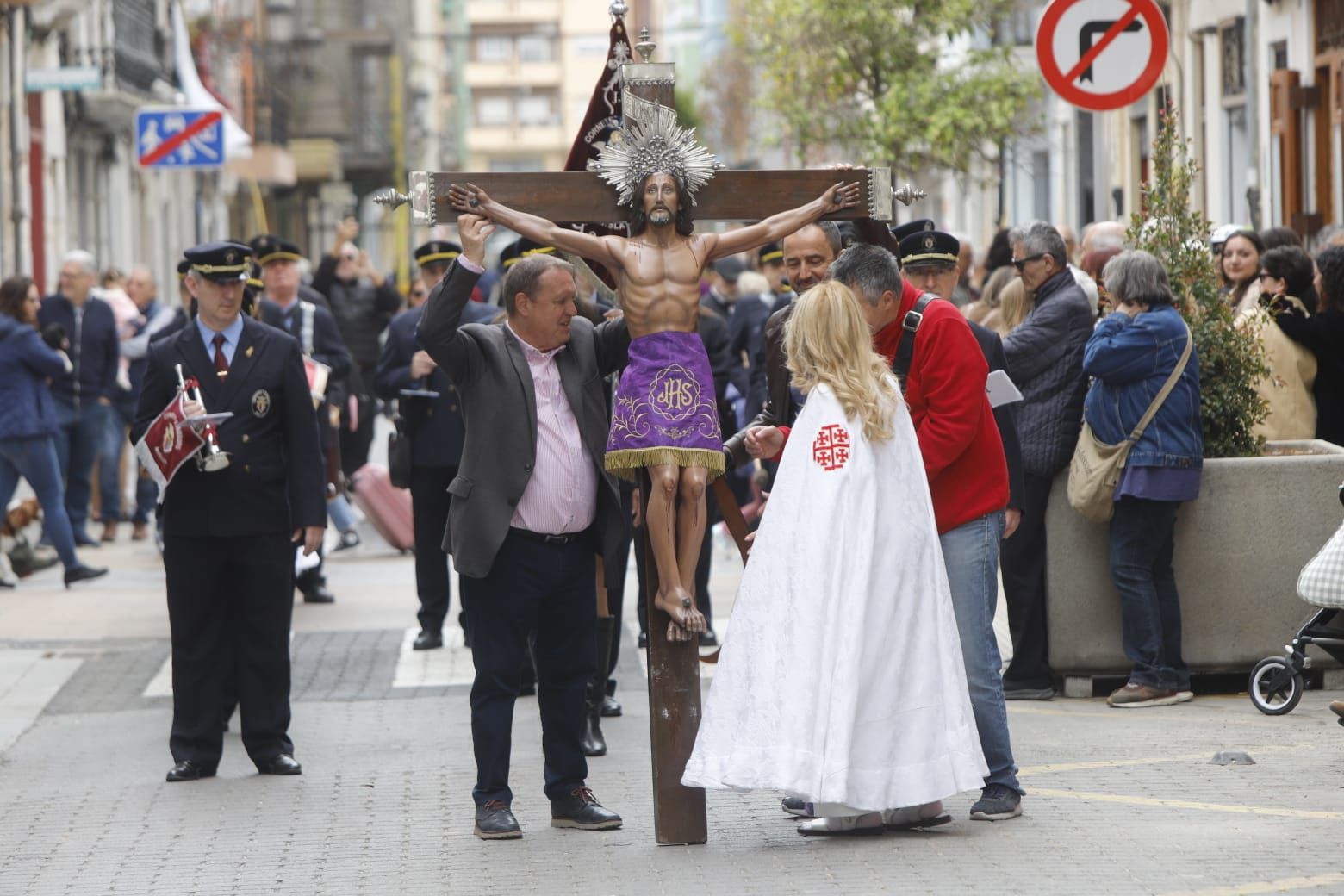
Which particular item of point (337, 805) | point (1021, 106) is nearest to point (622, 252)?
point (337, 805)

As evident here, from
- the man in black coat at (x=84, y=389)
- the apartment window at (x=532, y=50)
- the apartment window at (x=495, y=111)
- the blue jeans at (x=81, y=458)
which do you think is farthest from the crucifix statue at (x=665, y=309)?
the apartment window at (x=532, y=50)

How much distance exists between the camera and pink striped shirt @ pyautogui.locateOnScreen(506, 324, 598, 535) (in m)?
7.38

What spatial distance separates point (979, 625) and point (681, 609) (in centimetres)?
105

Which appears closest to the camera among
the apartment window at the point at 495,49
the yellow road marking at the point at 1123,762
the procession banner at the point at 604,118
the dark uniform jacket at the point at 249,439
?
the procession banner at the point at 604,118

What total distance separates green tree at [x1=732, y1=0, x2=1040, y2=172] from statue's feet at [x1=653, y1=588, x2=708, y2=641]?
16732mm

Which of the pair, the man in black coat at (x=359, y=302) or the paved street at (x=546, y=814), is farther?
the man in black coat at (x=359, y=302)

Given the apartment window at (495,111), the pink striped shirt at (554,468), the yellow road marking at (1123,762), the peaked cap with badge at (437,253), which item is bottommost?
the yellow road marking at (1123,762)

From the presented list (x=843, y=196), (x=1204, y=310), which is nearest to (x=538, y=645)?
(x=843, y=196)

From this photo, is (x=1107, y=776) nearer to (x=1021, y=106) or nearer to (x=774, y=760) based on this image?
(x=774, y=760)

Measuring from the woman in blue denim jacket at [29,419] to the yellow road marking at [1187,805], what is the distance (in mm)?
8958

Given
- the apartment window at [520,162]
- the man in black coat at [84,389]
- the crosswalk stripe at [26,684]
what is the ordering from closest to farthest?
the crosswalk stripe at [26,684] → the man in black coat at [84,389] → the apartment window at [520,162]

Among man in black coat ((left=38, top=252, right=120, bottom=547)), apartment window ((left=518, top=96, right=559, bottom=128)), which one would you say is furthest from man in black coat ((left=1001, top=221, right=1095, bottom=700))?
apartment window ((left=518, top=96, right=559, bottom=128))

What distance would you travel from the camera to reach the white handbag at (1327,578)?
8.62 meters

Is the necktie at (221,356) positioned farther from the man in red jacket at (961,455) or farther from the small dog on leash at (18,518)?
the small dog on leash at (18,518)
